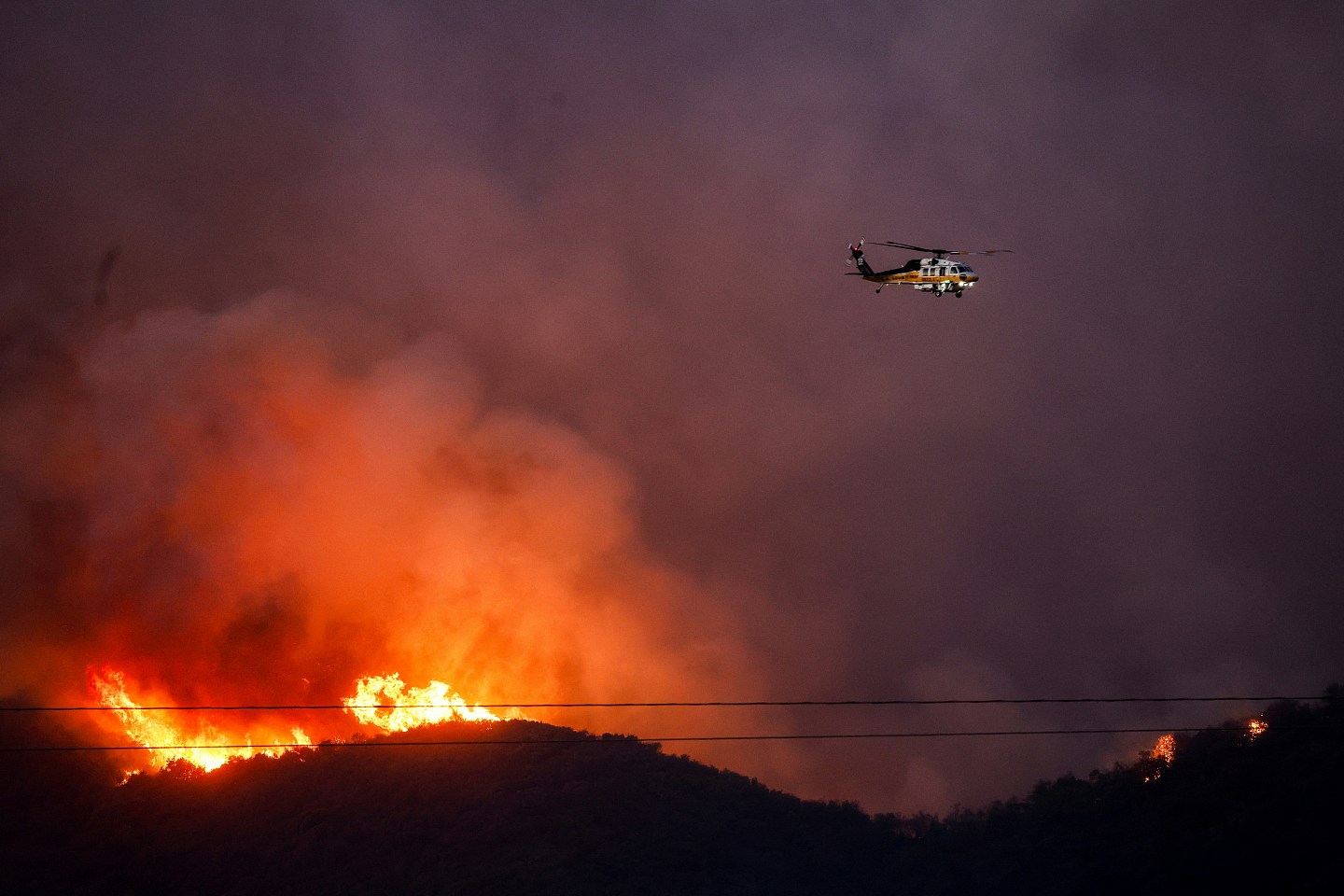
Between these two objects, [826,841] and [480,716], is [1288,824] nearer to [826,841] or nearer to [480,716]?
[826,841]

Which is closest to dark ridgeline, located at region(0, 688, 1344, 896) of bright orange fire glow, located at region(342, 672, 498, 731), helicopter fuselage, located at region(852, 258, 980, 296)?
bright orange fire glow, located at region(342, 672, 498, 731)

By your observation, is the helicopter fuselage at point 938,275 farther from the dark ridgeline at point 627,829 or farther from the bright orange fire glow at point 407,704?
the bright orange fire glow at point 407,704

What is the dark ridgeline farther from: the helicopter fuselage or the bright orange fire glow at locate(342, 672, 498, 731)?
the helicopter fuselage

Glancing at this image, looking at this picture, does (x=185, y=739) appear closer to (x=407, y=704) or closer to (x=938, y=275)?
(x=407, y=704)

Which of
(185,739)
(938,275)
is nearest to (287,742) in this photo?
(185,739)

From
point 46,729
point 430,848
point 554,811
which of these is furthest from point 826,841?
point 46,729

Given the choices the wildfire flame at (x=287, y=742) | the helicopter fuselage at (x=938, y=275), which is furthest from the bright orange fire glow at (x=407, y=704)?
the helicopter fuselage at (x=938, y=275)
